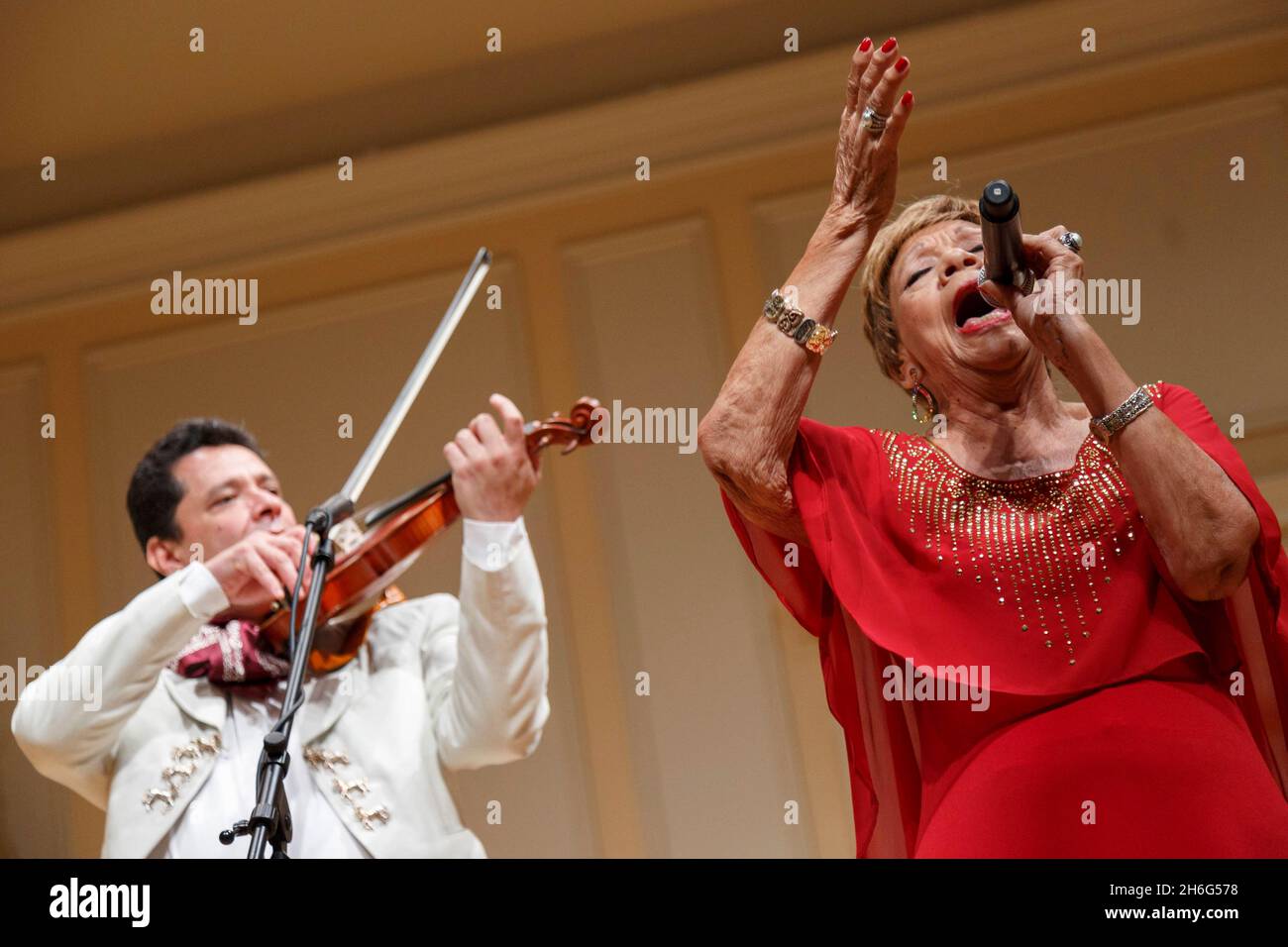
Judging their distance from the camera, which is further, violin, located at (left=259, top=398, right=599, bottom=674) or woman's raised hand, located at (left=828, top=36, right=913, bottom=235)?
violin, located at (left=259, top=398, right=599, bottom=674)

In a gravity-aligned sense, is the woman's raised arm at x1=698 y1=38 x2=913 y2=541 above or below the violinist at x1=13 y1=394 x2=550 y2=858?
above

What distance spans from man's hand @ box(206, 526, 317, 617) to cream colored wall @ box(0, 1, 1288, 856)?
4.39 ft

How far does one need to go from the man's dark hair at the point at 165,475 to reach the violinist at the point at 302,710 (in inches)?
13.4

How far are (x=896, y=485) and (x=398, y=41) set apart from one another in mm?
2434

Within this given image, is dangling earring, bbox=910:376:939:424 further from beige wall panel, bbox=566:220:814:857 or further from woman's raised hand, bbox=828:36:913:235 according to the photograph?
beige wall panel, bbox=566:220:814:857

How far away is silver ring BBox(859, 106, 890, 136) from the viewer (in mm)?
1695

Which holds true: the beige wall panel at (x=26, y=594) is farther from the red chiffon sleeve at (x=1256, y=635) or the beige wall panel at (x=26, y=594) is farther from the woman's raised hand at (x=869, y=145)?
the red chiffon sleeve at (x=1256, y=635)

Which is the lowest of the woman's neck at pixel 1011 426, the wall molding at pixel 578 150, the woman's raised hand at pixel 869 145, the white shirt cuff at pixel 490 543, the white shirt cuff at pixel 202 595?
the white shirt cuff at pixel 202 595

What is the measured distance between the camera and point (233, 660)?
2316mm

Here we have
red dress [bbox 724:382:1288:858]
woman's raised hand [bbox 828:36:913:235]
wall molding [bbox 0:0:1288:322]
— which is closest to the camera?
red dress [bbox 724:382:1288:858]

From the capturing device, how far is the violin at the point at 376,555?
232 centimetres

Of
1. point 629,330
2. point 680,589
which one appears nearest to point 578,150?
point 629,330

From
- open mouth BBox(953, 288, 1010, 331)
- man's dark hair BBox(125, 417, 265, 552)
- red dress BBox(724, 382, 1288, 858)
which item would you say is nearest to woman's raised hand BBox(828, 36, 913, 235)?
open mouth BBox(953, 288, 1010, 331)

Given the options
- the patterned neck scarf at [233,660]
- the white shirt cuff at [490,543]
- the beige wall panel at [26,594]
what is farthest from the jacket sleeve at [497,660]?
the beige wall panel at [26,594]
